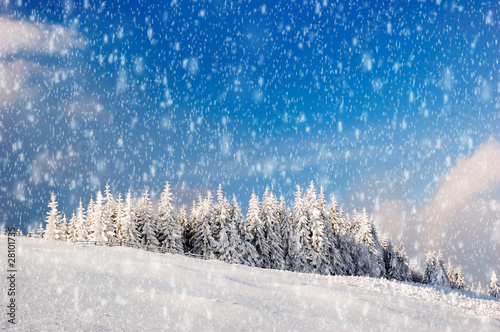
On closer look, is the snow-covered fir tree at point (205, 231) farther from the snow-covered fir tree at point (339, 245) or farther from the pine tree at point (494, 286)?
the pine tree at point (494, 286)

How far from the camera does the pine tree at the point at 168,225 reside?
4931cm

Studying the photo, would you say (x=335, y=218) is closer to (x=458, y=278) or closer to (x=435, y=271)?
(x=435, y=271)

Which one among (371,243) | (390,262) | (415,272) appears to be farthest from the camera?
(415,272)

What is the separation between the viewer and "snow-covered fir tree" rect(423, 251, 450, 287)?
77750mm

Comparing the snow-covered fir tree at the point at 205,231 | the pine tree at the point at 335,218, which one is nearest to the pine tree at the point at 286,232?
the pine tree at the point at 335,218

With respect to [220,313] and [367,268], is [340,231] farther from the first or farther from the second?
[220,313]

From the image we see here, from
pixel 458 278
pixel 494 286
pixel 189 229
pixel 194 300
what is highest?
pixel 189 229

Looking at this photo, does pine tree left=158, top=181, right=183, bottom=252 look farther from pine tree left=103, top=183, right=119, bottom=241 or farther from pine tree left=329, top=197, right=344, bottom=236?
pine tree left=329, top=197, right=344, bottom=236

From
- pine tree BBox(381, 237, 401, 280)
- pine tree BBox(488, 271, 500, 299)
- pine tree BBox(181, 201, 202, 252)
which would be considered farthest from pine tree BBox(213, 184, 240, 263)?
pine tree BBox(488, 271, 500, 299)

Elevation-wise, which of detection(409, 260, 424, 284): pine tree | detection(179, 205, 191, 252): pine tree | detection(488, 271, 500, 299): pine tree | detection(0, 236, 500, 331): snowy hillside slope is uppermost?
detection(179, 205, 191, 252): pine tree

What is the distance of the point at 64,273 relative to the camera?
20.5m

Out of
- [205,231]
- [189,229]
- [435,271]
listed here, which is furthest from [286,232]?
[435,271]

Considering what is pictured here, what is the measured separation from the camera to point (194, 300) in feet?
62.1

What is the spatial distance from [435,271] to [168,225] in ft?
201
